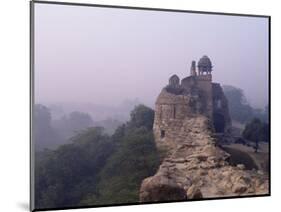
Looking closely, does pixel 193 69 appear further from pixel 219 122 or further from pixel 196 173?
pixel 196 173

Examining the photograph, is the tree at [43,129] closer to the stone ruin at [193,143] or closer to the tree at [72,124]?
the tree at [72,124]

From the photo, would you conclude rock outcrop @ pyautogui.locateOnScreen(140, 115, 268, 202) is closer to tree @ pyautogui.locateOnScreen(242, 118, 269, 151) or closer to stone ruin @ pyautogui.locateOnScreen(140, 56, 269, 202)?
stone ruin @ pyautogui.locateOnScreen(140, 56, 269, 202)

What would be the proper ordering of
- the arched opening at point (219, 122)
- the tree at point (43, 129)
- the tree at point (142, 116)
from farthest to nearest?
1. the arched opening at point (219, 122)
2. the tree at point (142, 116)
3. the tree at point (43, 129)

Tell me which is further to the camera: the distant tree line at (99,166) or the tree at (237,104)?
the tree at (237,104)

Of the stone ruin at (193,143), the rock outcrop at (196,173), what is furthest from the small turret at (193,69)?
the rock outcrop at (196,173)

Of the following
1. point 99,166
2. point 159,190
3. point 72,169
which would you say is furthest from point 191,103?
point 72,169

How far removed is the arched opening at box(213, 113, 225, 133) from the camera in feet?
9.19

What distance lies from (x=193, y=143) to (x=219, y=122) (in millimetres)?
208

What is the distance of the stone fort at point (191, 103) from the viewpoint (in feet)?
8.93

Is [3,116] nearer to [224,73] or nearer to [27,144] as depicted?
[27,144]

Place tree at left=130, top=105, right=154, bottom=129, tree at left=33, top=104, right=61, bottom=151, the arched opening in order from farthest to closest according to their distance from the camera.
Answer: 1. the arched opening
2. tree at left=130, top=105, right=154, bottom=129
3. tree at left=33, top=104, right=61, bottom=151

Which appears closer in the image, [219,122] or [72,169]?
[72,169]

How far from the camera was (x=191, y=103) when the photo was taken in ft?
9.09

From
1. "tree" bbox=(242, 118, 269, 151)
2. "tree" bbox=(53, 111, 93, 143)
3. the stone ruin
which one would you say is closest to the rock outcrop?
the stone ruin
